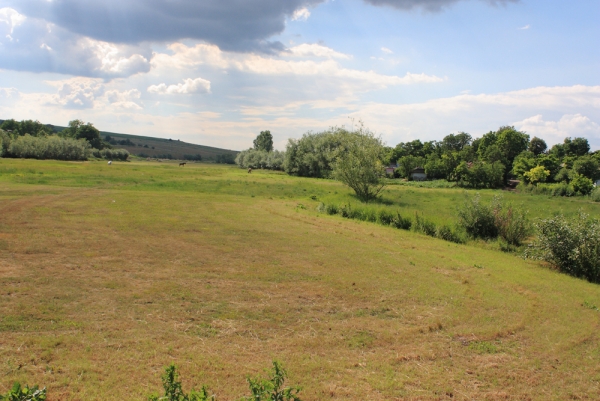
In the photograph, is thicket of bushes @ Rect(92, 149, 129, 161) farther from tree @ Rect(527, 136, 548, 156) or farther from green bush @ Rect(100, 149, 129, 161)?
tree @ Rect(527, 136, 548, 156)

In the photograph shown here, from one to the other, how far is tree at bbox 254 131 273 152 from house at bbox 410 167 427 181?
57032 mm

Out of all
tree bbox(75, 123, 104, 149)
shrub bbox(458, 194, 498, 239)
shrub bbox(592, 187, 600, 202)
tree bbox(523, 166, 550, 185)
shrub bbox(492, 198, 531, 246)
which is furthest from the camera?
tree bbox(75, 123, 104, 149)

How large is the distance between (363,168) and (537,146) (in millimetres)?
103312

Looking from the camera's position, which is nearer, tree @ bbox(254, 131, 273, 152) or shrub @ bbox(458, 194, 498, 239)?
shrub @ bbox(458, 194, 498, 239)

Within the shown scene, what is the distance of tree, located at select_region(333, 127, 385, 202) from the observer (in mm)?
42125

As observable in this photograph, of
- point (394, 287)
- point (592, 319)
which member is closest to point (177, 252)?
point (394, 287)

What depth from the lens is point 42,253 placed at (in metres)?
13.0

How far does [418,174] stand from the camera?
10338 cm

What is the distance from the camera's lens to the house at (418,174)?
3988 inches

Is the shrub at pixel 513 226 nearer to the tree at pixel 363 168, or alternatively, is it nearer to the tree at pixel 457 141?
the tree at pixel 363 168

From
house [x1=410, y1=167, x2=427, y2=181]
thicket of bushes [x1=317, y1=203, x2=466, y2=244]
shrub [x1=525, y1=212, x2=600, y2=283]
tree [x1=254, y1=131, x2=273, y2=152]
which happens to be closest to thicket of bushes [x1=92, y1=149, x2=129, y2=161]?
tree [x1=254, y1=131, x2=273, y2=152]

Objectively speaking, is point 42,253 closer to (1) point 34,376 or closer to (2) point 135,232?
(2) point 135,232

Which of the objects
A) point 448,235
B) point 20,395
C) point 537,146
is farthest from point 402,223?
point 537,146

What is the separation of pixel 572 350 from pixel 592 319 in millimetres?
3259
